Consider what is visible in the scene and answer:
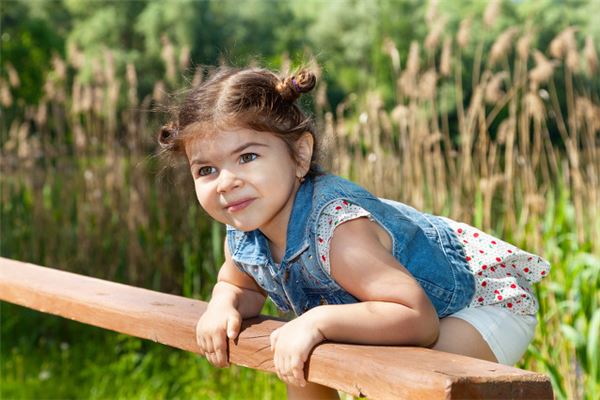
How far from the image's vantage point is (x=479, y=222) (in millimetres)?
3031

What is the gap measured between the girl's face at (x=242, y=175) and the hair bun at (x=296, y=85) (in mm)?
133

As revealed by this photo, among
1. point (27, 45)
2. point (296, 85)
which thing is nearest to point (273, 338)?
point (296, 85)

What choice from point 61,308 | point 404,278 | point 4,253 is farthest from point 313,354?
point 4,253

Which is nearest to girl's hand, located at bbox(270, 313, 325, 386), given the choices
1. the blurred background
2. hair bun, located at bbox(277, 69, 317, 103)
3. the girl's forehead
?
the girl's forehead

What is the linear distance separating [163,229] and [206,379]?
3.27 feet

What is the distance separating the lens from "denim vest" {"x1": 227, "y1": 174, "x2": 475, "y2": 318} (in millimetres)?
1650

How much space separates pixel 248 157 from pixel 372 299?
366 millimetres

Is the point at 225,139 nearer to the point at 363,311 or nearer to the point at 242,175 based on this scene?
the point at 242,175

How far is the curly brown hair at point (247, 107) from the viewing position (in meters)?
1.67

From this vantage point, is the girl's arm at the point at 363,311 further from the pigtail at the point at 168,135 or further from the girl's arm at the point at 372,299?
the pigtail at the point at 168,135

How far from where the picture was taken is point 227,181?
1605mm

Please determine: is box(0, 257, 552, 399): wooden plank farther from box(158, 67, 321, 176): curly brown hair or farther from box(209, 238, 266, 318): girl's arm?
box(158, 67, 321, 176): curly brown hair

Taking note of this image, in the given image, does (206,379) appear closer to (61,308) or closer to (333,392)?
(61,308)

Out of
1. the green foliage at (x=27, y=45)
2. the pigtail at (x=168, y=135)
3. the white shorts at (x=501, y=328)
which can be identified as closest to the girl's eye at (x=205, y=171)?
the pigtail at (x=168, y=135)
